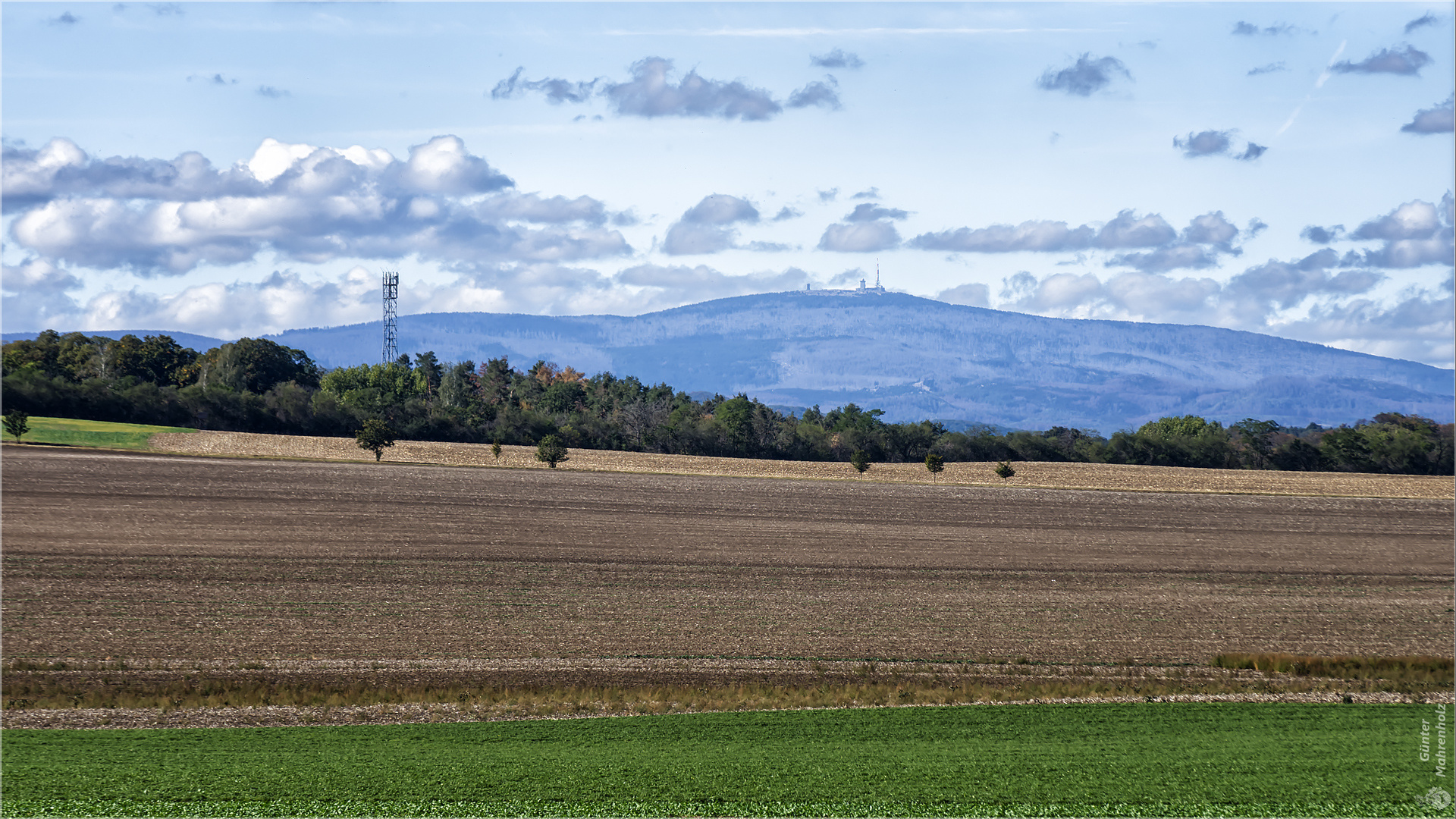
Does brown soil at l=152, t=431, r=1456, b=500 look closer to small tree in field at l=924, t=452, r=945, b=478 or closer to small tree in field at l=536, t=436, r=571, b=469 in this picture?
small tree in field at l=924, t=452, r=945, b=478

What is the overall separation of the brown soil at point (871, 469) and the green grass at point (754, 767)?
5917cm

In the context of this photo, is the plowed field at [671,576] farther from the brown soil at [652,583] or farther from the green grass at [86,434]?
the green grass at [86,434]

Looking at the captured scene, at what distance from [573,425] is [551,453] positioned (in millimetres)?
21141

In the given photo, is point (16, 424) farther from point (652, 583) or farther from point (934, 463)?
point (934, 463)

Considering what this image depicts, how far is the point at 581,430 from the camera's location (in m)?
98.9

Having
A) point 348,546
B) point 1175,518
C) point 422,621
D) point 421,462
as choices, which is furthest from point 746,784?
point 421,462

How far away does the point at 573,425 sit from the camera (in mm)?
101125

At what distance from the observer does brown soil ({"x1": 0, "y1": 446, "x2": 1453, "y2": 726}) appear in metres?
22.2

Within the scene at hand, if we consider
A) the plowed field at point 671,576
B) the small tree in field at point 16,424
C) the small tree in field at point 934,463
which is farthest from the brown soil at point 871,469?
the plowed field at point 671,576

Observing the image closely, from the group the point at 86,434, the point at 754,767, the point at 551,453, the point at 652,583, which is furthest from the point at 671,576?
the point at 86,434

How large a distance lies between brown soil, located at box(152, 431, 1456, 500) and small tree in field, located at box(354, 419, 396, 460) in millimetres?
1828

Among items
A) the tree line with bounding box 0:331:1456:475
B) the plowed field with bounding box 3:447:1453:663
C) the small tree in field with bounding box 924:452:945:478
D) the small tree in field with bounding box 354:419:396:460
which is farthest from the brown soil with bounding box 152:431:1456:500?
the plowed field with bounding box 3:447:1453:663

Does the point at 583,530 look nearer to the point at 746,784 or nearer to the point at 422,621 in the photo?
the point at 422,621

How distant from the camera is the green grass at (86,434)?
262 feet
